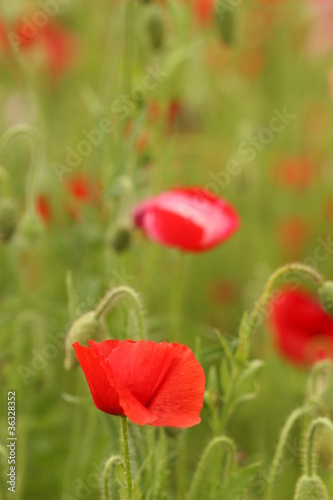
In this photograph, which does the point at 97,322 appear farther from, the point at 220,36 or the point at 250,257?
the point at 250,257

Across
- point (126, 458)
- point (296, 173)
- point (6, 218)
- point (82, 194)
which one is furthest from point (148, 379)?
point (296, 173)

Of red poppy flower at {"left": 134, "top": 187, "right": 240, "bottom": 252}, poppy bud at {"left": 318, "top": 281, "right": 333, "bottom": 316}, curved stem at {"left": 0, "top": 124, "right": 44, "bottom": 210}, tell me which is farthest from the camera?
curved stem at {"left": 0, "top": 124, "right": 44, "bottom": 210}

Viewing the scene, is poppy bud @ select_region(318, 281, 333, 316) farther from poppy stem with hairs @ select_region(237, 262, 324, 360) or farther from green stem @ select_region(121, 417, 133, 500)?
green stem @ select_region(121, 417, 133, 500)

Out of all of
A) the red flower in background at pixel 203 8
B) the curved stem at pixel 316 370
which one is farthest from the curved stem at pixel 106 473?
the red flower in background at pixel 203 8

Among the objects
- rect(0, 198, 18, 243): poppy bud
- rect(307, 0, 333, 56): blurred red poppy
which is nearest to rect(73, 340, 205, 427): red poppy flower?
rect(0, 198, 18, 243): poppy bud

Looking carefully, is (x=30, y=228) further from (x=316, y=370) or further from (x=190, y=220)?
(x=316, y=370)

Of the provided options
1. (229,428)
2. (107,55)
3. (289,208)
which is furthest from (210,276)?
(107,55)

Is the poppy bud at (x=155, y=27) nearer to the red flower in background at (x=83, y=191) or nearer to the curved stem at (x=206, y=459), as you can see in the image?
the red flower in background at (x=83, y=191)

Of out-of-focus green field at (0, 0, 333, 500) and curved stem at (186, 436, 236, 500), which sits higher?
out-of-focus green field at (0, 0, 333, 500)
